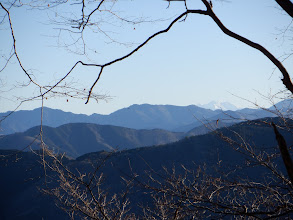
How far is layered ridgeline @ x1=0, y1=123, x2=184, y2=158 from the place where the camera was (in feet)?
368

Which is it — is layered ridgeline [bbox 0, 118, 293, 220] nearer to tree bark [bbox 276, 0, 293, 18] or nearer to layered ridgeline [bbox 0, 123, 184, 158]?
tree bark [bbox 276, 0, 293, 18]

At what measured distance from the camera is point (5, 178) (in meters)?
57.2

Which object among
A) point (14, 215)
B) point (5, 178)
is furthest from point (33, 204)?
point (5, 178)

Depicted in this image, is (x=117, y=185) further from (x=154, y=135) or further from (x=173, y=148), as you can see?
(x=154, y=135)

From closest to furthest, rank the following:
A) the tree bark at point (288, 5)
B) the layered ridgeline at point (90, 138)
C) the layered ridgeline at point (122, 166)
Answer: the tree bark at point (288, 5) < the layered ridgeline at point (122, 166) < the layered ridgeline at point (90, 138)

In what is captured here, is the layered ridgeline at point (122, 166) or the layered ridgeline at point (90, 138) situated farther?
the layered ridgeline at point (90, 138)

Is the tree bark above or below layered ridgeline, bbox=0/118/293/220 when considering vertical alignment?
above

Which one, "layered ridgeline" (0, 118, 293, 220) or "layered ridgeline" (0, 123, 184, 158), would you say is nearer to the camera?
"layered ridgeline" (0, 118, 293, 220)

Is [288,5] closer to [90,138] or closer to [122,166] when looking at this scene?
[122,166]

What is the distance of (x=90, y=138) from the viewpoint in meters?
120

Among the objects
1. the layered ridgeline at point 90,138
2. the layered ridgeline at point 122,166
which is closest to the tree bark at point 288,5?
the layered ridgeline at point 122,166

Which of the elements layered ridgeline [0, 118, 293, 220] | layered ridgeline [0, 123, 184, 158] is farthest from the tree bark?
layered ridgeline [0, 123, 184, 158]

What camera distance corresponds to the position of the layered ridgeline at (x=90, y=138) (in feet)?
368

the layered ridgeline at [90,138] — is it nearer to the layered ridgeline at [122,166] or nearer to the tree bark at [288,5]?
the layered ridgeline at [122,166]
